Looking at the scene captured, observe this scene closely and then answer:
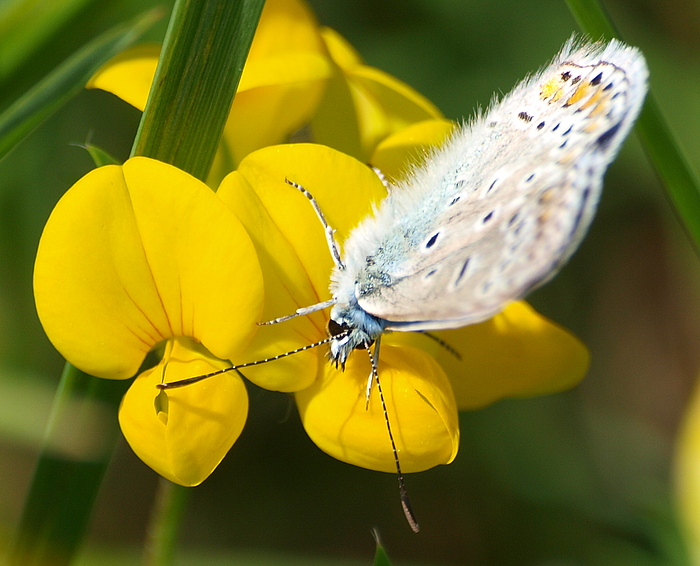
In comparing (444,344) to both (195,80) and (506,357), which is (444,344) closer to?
(506,357)

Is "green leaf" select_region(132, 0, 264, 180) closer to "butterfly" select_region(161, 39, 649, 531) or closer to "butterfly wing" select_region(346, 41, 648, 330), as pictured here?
"butterfly" select_region(161, 39, 649, 531)

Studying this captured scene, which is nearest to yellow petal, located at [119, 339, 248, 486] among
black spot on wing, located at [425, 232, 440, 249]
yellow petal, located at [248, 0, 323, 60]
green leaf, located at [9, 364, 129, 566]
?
green leaf, located at [9, 364, 129, 566]

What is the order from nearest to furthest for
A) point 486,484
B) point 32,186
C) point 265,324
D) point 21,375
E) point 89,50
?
point 265,324, point 89,50, point 21,375, point 32,186, point 486,484

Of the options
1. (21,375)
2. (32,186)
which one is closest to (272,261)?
(21,375)

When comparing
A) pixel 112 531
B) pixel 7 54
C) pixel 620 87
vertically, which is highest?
pixel 620 87

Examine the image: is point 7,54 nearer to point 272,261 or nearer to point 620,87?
point 272,261

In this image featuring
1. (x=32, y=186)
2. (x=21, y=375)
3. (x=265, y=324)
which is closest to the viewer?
(x=265, y=324)
